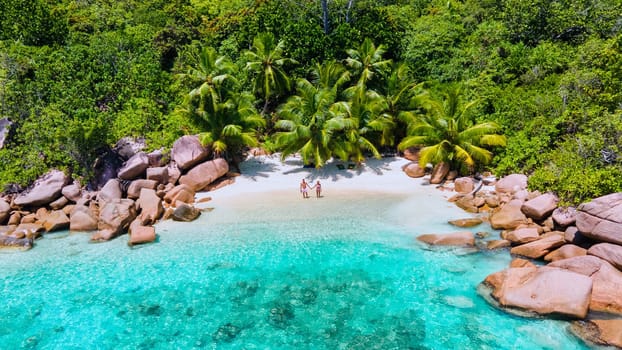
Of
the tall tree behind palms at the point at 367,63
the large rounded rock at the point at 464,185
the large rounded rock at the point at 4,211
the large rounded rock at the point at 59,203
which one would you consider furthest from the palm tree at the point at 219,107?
the large rounded rock at the point at 464,185

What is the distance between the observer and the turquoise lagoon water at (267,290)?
11.4 m

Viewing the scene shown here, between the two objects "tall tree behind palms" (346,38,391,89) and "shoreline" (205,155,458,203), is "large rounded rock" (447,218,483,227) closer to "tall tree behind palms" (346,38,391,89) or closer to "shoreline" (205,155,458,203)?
"shoreline" (205,155,458,203)

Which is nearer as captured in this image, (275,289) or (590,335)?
(590,335)

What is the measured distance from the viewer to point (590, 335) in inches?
416

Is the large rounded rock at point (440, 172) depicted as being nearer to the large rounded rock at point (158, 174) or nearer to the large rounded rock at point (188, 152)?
the large rounded rock at point (188, 152)

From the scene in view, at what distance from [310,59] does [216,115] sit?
33.6 feet

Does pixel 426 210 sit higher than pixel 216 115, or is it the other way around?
pixel 216 115

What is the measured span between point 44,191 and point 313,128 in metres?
17.7

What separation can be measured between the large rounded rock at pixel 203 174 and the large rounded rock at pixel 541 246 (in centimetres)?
1863

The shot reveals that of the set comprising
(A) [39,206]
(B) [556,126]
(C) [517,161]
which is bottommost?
(A) [39,206]

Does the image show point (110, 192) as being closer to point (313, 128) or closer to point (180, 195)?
point (180, 195)

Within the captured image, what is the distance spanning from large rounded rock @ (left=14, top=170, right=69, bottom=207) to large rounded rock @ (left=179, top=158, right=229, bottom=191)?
7.43 m

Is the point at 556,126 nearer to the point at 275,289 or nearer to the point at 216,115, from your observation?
the point at 275,289

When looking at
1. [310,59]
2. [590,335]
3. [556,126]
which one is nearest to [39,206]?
[310,59]
